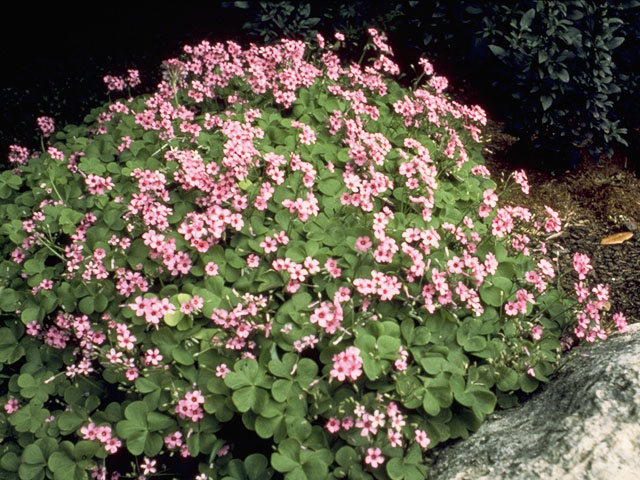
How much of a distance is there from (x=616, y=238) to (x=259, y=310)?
9.48 ft

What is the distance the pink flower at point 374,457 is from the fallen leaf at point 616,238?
A: 8.94 feet

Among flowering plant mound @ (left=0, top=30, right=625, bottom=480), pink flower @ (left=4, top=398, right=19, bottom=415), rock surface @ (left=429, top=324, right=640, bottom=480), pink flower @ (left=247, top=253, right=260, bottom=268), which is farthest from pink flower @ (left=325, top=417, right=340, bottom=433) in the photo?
pink flower @ (left=4, top=398, right=19, bottom=415)

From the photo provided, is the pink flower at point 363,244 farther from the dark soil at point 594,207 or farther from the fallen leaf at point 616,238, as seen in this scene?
the fallen leaf at point 616,238

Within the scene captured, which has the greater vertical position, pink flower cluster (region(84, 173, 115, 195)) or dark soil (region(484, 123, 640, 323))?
pink flower cluster (region(84, 173, 115, 195))

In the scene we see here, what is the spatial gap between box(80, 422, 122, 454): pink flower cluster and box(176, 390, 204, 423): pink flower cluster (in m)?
0.31

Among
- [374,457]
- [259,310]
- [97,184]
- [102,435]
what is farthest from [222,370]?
[97,184]

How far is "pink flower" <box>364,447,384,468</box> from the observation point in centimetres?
254

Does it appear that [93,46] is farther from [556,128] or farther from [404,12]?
[556,128]

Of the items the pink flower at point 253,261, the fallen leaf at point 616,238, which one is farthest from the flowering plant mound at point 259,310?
the fallen leaf at point 616,238

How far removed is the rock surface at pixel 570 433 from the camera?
7.44ft

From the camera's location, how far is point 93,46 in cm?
667

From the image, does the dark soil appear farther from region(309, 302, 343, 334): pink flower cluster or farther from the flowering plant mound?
region(309, 302, 343, 334): pink flower cluster

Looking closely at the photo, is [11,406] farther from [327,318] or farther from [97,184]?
[327,318]

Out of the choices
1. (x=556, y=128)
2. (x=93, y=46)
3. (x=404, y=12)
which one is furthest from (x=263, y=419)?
(x=93, y=46)
